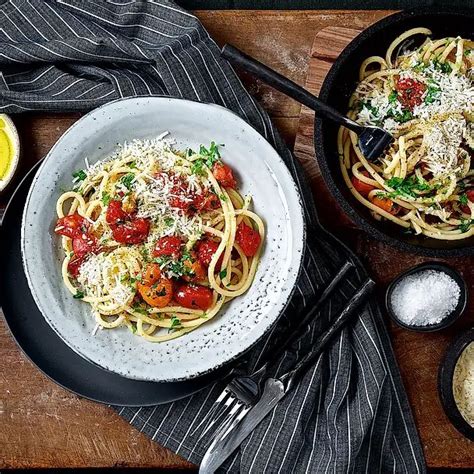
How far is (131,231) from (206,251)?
0.92 feet

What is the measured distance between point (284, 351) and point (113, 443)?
0.78 meters

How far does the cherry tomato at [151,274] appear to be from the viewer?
2857 mm

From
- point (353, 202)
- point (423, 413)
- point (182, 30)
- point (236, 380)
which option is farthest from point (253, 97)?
point (423, 413)

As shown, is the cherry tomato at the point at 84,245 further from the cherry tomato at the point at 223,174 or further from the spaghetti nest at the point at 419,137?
the spaghetti nest at the point at 419,137

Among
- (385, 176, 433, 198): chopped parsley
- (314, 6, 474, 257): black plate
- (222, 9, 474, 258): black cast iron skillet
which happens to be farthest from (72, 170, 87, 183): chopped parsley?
(385, 176, 433, 198): chopped parsley

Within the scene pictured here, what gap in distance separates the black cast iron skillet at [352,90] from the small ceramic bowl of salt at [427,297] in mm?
180

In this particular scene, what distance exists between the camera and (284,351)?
3.12 meters

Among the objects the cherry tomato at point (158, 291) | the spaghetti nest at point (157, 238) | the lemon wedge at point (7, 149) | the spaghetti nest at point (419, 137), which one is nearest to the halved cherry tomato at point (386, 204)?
the spaghetti nest at point (419, 137)

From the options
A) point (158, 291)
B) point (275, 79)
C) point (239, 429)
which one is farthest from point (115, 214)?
point (239, 429)

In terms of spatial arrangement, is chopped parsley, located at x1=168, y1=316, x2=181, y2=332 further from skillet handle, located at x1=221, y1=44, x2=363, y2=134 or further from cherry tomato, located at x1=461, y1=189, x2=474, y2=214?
cherry tomato, located at x1=461, y1=189, x2=474, y2=214

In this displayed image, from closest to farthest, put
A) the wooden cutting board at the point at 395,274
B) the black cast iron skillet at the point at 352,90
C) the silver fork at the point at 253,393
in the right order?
the black cast iron skillet at the point at 352,90, the silver fork at the point at 253,393, the wooden cutting board at the point at 395,274

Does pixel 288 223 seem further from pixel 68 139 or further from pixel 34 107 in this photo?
pixel 34 107

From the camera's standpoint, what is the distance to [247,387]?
304 centimetres

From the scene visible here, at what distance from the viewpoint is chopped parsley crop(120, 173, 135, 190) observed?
291 cm
